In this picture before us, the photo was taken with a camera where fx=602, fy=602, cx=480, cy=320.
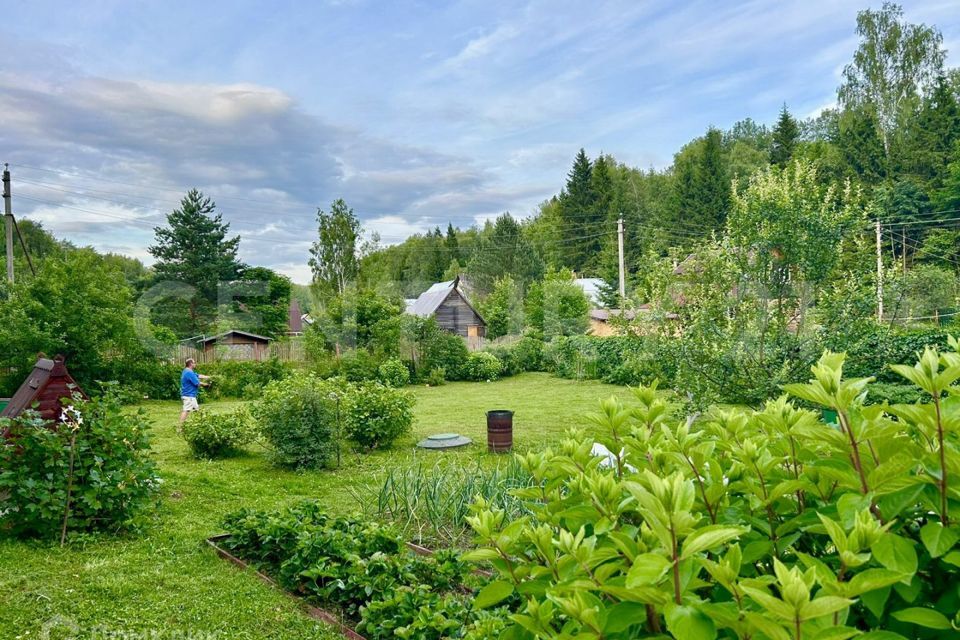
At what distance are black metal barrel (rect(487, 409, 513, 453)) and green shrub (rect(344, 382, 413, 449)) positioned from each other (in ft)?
4.87

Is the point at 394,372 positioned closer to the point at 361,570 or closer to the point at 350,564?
the point at 350,564

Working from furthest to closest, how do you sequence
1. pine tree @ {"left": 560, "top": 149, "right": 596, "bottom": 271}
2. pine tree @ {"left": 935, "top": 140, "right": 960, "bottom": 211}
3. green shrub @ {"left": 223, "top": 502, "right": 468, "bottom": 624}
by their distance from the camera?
1. pine tree @ {"left": 560, "top": 149, "right": 596, "bottom": 271}
2. pine tree @ {"left": 935, "top": 140, "right": 960, "bottom": 211}
3. green shrub @ {"left": 223, "top": 502, "right": 468, "bottom": 624}

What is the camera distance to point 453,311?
92.9 ft

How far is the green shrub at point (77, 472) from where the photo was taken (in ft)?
15.8

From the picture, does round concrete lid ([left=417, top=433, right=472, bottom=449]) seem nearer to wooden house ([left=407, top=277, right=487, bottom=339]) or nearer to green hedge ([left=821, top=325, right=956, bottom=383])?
green hedge ([left=821, top=325, right=956, bottom=383])

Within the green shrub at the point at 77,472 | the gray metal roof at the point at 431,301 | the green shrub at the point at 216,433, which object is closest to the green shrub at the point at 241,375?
the green shrub at the point at 216,433

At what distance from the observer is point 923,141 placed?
35188mm

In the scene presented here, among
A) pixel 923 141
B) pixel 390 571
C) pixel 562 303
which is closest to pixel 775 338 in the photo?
pixel 390 571

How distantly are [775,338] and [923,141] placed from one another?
3613 cm

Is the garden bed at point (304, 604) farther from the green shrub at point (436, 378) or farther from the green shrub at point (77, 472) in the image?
the green shrub at point (436, 378)

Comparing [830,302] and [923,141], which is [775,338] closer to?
[830,302]

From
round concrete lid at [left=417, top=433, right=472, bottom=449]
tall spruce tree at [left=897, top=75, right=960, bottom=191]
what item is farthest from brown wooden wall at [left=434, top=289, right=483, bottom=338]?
tall spruce tree at [left=897, top=75, right=960, bottom=191]

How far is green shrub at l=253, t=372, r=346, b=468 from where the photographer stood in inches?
321

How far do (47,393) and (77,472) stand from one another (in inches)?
44.3
